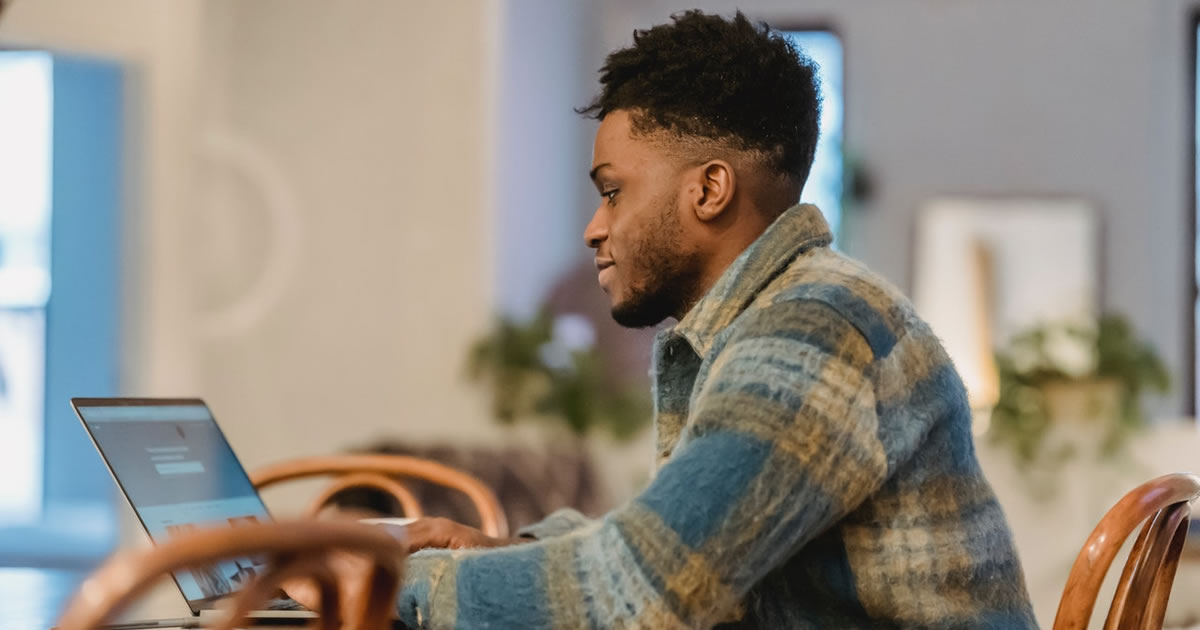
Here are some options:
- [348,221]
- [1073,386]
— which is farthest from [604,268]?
[348,221]

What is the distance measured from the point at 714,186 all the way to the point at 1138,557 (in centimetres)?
49

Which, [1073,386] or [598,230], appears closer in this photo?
[598,230]

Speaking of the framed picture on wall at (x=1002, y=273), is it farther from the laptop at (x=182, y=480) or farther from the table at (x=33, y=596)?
the laptop at (x=182, y=480)

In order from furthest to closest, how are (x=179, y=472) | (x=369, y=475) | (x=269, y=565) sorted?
(x=369, y=475) < (x=179, y=472) < (x=269, y=565)

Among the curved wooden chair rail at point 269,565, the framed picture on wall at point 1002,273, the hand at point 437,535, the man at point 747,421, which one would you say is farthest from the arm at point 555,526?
the framed picture on wall at point 1002,273

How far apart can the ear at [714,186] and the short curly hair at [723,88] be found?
0.03 m

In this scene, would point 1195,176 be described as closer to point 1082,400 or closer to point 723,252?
point 1082,400

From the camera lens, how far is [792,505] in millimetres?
972

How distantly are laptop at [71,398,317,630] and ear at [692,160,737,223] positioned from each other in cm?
45

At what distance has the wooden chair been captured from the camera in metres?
1.17

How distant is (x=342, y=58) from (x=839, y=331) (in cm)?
460

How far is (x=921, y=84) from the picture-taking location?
7230 millimetres

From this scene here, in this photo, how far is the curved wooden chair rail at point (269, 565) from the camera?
613 mm

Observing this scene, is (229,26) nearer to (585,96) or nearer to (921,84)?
(585,96)
